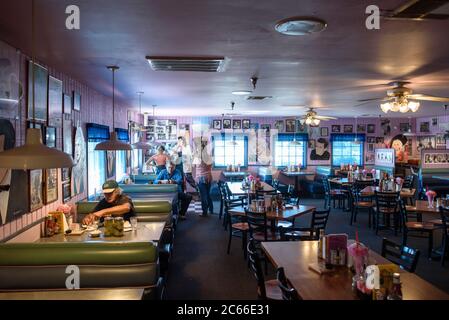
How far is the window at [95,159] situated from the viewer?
6302 millimetres

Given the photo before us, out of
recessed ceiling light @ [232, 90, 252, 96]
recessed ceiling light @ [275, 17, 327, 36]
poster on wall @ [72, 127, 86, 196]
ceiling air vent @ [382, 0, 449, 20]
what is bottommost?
poster on wall @ [72, 127, 86, 196]

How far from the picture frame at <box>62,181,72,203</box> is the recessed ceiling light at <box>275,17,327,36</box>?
3566mm

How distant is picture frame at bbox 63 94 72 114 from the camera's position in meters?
5.09

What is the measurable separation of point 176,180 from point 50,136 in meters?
4.63

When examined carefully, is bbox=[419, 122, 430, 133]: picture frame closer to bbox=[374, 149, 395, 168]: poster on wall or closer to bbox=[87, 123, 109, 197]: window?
bbox=[374, 149, 395, 168]: poster on wall

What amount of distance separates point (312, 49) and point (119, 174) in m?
6.19

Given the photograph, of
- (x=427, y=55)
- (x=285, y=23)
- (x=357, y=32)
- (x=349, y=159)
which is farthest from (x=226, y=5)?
(x=349, y=159)

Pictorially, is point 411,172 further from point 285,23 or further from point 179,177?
point 285,23

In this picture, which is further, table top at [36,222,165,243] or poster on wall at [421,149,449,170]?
poster on wall at [421,149,449,170]

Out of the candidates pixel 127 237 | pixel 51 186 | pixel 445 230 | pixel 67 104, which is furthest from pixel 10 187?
pixel 445 230

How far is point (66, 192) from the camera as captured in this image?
515 cm

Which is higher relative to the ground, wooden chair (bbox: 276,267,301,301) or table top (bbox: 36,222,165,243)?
table top (bbox: 36,222,165,243)

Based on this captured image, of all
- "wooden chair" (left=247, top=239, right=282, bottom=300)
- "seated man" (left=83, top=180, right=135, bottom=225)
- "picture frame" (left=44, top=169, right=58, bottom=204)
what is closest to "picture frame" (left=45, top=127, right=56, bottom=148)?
"picture frame" (left=44, top=169, right=58, bottom=204)

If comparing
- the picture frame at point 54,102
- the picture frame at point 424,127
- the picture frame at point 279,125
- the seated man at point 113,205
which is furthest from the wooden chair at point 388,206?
the picture frame at point 424,127
